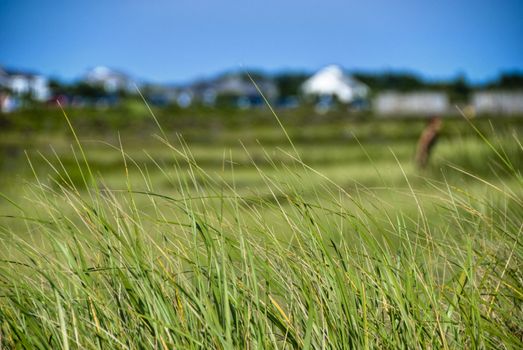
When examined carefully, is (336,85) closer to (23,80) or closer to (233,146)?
(23,80)

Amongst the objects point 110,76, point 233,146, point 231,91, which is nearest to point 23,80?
point 110,76

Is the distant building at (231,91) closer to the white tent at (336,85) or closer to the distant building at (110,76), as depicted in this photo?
the white tent at (336,85)

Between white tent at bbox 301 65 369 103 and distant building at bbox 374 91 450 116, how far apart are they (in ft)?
172

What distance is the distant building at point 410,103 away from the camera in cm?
4944

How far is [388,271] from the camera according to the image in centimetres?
155

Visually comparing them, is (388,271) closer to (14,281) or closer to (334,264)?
(334,264)

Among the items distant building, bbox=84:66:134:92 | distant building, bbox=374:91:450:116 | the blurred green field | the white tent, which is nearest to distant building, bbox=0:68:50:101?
distant building, bbox=84:66:134:92

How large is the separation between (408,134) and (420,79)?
256 ft

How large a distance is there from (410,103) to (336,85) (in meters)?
56.1

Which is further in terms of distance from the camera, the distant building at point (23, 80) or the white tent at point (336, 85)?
the white tent at point (336, 85)

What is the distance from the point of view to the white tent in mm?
104812

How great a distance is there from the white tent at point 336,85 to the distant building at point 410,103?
52.5m

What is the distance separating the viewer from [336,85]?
10569 cm

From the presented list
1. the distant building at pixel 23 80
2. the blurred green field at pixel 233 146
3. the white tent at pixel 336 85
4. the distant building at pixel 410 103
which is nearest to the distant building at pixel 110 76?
the distant building at pixel 23 80
